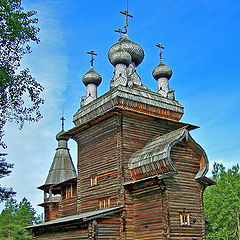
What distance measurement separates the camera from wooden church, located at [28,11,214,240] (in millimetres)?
17938

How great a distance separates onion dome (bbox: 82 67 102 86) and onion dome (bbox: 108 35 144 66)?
1.85 m

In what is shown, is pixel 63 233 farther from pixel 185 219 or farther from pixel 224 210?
pixel 224 210

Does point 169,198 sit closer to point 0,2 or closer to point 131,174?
point 131,174

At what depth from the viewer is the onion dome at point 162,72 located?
2608 centimetres

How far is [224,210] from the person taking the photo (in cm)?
3575

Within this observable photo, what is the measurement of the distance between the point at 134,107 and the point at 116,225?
6602 mm

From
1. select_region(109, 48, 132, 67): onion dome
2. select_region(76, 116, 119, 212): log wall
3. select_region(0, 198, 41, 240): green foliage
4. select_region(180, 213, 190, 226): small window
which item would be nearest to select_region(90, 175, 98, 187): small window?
select_region(76, 116, 119, 212): log wall

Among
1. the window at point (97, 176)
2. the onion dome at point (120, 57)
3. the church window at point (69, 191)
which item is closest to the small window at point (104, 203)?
the window at point (97, 176)

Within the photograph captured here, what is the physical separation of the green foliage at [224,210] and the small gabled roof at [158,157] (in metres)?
18.2

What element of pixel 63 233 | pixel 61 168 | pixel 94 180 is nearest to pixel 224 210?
pixel 61 168

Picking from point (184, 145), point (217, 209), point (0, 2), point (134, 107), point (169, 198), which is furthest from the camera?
A: point (217, 209)

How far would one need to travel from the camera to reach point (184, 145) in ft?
63.5

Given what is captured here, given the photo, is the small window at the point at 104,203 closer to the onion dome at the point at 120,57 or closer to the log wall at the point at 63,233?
the log wall at the point at 63,233

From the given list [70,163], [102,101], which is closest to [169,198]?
[102,101]
